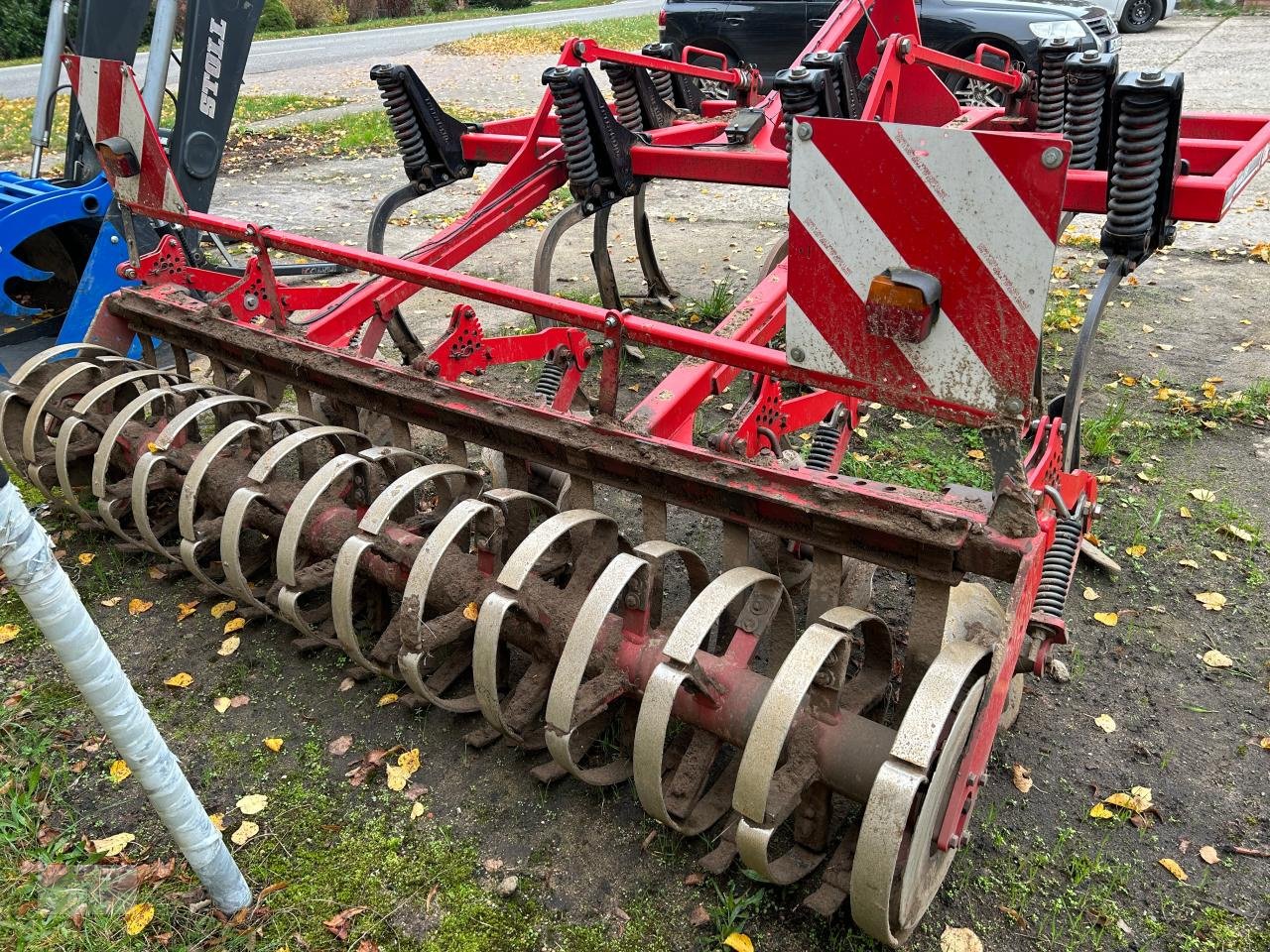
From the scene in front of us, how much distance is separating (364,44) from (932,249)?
24.6 metres

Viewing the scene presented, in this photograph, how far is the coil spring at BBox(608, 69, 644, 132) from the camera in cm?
439

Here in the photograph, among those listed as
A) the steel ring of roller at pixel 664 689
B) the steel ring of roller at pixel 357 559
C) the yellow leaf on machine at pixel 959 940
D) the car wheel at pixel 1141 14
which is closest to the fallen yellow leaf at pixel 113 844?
the steel ring of roller at pixel 357 559

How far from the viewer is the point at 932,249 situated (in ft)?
6.70

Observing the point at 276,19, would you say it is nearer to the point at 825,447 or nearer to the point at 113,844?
the point at 825,447

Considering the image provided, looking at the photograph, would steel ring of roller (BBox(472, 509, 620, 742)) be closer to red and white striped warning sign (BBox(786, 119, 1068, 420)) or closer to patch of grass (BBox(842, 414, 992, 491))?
red and white striped warning sign (BBox(786, 119, 1068, 420))

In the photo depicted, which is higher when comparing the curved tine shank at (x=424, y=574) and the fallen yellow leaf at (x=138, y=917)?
the curved tine shank at (x=424, y=574)

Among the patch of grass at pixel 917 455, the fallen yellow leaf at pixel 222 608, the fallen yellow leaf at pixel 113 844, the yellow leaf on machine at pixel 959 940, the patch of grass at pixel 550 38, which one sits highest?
the patch of grass at pixel 550 38

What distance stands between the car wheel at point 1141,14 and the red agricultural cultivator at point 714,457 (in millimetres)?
16417

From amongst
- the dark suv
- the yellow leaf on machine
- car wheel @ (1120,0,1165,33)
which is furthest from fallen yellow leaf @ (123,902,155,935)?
car wheel @ (1120,0,1165,33)

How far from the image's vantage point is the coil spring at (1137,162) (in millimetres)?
2566

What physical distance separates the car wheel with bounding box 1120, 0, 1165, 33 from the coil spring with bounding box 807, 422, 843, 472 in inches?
717

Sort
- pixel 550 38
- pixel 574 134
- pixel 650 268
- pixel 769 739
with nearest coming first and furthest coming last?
pixel 769 739
pixel 574 134
pixel 650 268
pixel 550 38

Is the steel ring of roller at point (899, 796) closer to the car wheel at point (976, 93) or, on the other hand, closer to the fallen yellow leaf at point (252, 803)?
the fallen yellow leaf at point (252, 803)

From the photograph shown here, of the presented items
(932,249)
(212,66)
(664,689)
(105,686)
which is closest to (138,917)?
(105,686)
